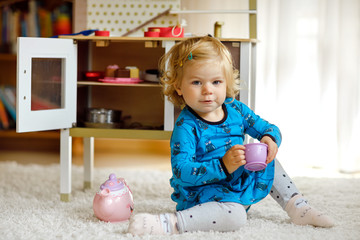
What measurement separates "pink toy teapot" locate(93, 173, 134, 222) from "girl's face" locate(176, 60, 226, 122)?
326 mm

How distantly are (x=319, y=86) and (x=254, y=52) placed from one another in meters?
0.84

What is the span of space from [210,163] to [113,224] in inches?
13.0

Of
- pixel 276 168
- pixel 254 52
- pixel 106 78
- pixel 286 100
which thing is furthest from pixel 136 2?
pixel 276 168

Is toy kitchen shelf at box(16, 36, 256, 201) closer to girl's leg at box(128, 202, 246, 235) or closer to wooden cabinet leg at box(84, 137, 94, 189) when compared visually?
wooden cabinet leg at box(84, 137, 94, 189)

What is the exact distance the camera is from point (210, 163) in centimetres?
132

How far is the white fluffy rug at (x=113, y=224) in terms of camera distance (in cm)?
132

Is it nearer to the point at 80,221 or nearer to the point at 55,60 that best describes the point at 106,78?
the point at 55,60

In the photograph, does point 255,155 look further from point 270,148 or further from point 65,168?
point 65,168

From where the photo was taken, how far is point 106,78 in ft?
6.04

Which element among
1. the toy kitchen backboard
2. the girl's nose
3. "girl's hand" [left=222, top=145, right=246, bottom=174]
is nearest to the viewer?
"girl's hand" [left=222, top=145, right=246, bottom=174]

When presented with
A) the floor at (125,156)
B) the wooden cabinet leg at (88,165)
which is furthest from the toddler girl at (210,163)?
the floor at (125,156)

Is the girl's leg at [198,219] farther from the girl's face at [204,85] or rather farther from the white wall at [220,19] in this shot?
the white wall at [220,19]

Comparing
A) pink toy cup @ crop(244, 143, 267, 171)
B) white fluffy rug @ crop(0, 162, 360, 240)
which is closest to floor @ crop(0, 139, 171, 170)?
white fluffy rug @ crop(0, 162, 360, 240)

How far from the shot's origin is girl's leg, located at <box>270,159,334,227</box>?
1365 mm
